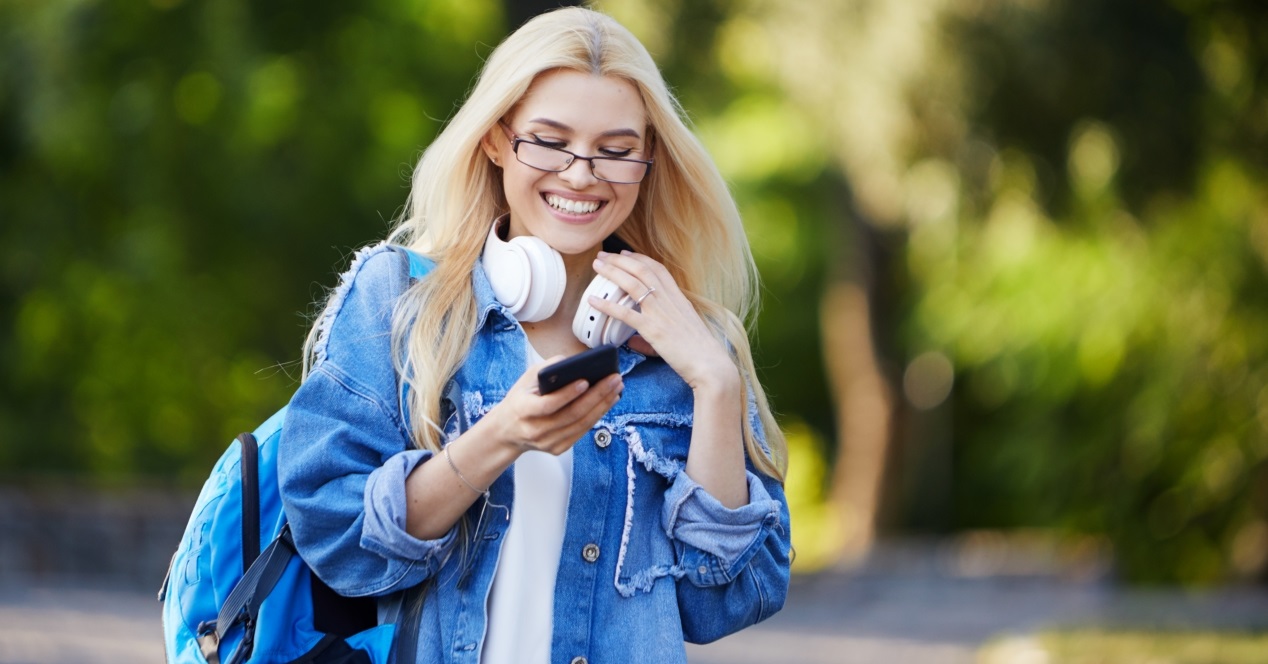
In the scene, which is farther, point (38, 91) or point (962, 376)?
point (962, 376)

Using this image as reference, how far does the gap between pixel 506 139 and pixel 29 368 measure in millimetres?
14633

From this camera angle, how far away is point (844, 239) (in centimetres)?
1602

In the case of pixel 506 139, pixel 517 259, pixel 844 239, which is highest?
pixel 844 239

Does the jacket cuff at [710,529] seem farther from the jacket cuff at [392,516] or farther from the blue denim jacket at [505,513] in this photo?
the jacket cuff at [392,516]

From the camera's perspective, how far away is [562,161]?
7.86 ft

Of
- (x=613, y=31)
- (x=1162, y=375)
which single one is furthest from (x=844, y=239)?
(x=613, y=31)

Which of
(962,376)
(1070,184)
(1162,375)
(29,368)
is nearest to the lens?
(1070,184)

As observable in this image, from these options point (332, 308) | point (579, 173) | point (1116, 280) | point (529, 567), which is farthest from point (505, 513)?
point (1116, 280)

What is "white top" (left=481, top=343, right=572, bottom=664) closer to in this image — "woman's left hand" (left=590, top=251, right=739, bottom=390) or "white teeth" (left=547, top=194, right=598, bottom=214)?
"woman's left hand" (left=590, top=251, right=739, bottom=390)

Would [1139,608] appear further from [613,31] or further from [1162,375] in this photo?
[613,31]

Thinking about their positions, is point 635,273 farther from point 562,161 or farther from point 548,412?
point 548,412

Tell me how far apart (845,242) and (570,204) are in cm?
1379

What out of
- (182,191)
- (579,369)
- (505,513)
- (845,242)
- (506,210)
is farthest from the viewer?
(845,242)

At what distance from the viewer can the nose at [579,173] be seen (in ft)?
7.83
